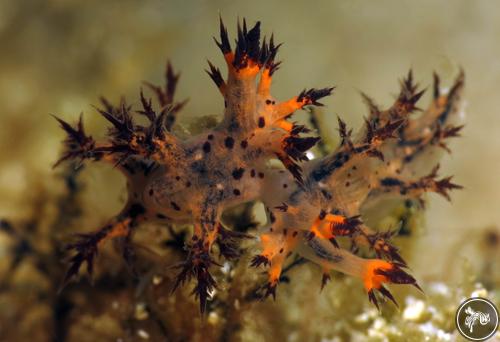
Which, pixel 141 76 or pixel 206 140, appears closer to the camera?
pixel 206 140

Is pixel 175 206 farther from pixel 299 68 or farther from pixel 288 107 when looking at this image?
pixel 299 68

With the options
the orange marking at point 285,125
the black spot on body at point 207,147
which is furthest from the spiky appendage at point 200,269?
the orange marking at point 285,125

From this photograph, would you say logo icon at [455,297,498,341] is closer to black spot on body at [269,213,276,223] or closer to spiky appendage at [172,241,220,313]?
black spot on body at [269,213,276,223]

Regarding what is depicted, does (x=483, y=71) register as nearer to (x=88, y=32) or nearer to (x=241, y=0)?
(x=241, y=0)

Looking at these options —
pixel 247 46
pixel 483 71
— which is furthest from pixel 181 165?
pixel 483 71

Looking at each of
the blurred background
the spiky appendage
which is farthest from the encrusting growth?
the blurred background

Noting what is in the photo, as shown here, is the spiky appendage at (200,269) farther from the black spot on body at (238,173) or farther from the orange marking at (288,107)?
the orange marking at (288,107)
